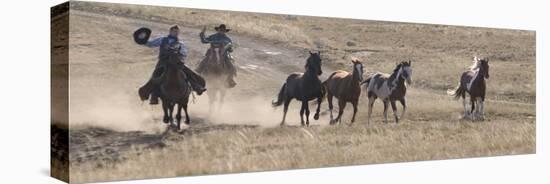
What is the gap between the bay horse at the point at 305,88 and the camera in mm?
10938

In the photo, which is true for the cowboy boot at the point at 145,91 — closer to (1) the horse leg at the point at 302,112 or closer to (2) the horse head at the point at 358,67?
(1) the horse leg at the point at 302,112

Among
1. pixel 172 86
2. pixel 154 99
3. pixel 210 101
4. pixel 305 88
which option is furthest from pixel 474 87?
pixel 154 99

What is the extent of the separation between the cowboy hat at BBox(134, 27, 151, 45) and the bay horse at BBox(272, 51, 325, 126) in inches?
85.3

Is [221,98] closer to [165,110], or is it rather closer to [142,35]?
[165,110]

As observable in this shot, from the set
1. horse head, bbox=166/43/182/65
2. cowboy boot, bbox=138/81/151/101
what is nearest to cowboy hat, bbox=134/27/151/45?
horse head, bbox=166/43/182/65

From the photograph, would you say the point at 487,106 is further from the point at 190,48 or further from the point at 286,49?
the point at 190,48

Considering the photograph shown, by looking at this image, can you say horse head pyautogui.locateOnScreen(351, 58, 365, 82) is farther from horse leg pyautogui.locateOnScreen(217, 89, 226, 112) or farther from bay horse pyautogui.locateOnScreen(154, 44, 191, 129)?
bay horse pyautogui.locateOnScreen(154, 44, 191, 129)

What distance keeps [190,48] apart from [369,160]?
3.54 meters

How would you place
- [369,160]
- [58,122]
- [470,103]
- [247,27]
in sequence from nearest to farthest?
[58,122] < [247,27] < [369,160] < [470,103]

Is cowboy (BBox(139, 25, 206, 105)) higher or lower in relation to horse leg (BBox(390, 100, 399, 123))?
higher

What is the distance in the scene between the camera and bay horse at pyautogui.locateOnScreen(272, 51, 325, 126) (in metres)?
10.9

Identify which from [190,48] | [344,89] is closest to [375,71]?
[344,89]

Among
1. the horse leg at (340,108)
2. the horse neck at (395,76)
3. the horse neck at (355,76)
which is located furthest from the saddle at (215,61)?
the horse neck at (395,76)

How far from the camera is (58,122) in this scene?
9.73 meters
